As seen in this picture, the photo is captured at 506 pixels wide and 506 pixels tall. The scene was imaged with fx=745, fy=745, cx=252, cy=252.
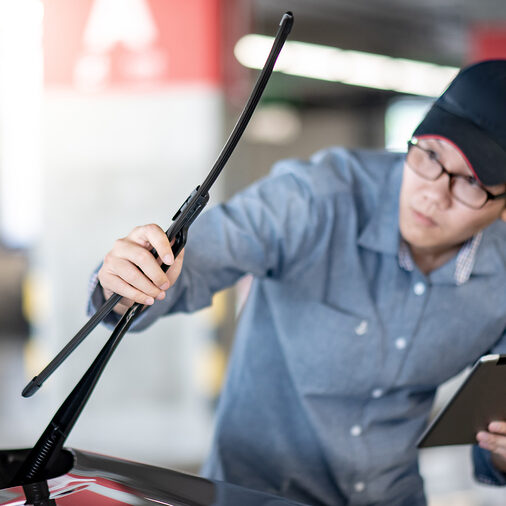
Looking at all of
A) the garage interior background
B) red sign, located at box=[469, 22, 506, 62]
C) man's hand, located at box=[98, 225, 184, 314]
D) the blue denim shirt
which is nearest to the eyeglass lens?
the blue denim shirt

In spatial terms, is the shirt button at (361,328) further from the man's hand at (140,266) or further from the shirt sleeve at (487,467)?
the man's hand at (140,266)

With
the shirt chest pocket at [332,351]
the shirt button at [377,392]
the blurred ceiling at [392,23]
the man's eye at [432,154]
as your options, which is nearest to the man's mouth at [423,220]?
the man's eye at [432,154]

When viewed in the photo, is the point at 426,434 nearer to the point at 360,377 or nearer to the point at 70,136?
the point at 360,377

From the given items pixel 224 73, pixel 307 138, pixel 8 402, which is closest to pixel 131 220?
pixel 224 73

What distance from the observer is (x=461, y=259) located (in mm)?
1481

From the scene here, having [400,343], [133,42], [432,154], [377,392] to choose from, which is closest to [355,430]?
[377,392]

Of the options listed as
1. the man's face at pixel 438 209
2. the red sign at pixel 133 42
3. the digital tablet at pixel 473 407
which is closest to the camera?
the digital tablet at pixel 473 407

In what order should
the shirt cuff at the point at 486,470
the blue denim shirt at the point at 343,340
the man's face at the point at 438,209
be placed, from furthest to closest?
the shirt cuff at the point at 486,470
the blue denim shirt at the point at 343,340
the man's face at the point at 438,209

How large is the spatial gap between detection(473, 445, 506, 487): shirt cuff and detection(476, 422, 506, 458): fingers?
18 cm

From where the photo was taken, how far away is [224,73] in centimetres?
413

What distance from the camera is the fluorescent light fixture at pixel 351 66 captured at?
326 inches

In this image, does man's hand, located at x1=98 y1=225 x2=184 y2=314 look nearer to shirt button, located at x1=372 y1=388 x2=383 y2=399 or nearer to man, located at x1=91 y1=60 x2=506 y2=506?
man, located at x1=91 y1=60 x2=506 y2=506

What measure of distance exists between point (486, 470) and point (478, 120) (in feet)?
2.43

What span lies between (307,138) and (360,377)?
1329 centimetres
